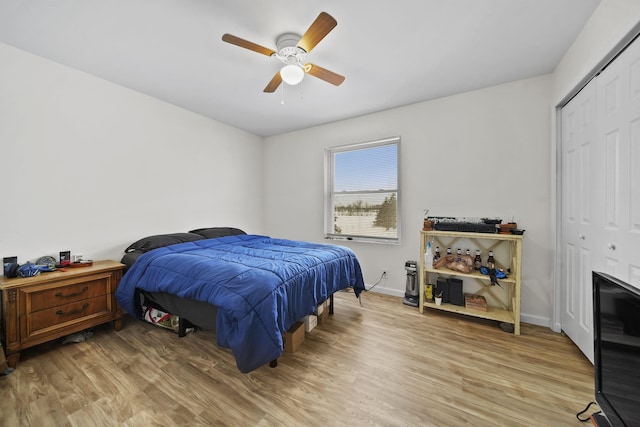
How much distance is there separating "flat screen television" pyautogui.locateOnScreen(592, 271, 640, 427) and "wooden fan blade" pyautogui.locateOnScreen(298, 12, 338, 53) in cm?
190

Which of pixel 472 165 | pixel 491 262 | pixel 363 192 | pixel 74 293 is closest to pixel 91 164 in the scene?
pixel 74 293

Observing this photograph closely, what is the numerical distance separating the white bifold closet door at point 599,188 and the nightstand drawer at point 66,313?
3.87 m

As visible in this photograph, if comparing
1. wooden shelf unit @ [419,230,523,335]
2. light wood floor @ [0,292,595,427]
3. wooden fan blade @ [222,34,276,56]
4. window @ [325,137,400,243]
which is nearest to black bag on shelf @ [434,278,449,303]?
wooden shelf unit @ [419,230,523,335]

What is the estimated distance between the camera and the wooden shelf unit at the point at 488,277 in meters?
2.23

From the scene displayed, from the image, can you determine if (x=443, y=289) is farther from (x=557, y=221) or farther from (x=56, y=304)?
(x=56, y=304)

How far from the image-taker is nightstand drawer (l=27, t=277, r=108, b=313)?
5.88 feet

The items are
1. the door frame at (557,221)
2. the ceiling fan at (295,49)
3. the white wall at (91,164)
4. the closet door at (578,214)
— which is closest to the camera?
the ceiling fan at (295,49)

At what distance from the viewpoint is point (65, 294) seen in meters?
1.93

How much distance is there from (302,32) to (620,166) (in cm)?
233

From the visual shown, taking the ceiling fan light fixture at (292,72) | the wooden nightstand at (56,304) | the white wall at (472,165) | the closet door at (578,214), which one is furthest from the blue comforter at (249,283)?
the closet door at (578,214)

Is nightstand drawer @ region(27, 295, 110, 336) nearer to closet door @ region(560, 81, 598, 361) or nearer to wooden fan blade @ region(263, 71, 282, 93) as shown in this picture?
wooden fan blade @ region(263, 71, 282, 93)

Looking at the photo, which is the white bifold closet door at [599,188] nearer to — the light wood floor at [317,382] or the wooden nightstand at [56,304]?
the light wood floor at [317,382]

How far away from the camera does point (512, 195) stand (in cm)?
249

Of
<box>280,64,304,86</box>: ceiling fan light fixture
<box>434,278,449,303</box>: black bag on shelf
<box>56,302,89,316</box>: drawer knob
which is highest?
<box>280,64,304,86</box>: ceiling fan light fixture
